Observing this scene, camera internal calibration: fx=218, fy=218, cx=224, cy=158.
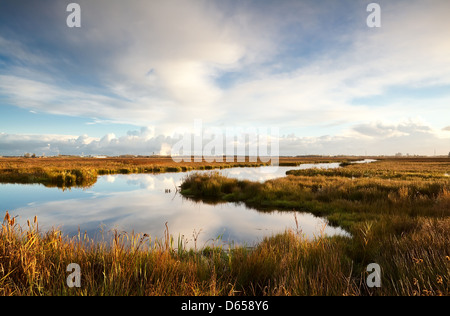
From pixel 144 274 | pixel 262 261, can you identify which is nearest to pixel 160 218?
pixel 262 261

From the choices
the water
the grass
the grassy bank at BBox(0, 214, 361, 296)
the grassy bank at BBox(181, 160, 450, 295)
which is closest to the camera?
the grassy bank at BBox(0, 214, 361, 296)

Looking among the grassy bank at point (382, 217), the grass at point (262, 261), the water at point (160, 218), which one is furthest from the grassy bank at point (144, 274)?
the water at point (160, 218)

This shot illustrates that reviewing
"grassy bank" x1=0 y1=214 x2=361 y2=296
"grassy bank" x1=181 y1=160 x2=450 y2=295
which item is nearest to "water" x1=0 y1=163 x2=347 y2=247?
"grassy bank" x1=181 y1=160 x2=450 y2=295

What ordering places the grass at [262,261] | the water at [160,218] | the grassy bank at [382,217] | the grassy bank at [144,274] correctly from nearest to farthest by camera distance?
the grassy bank at [144,274], the grass at [262,261], the grassy bank at [382,217], the water at [160,218]

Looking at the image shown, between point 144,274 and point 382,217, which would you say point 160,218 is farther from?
point 382,217

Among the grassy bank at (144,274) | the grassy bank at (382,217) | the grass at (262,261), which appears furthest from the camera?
the grassy bank at (382,217)

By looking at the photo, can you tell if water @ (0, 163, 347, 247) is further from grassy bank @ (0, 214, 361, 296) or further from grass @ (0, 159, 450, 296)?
grassy bank @ (0, 214, 361, 296)

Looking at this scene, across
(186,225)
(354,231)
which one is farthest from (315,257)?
(186,225)

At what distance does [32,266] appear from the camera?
353 centimetres

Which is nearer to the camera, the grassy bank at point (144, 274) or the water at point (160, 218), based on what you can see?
the grassy bank at point (144, 274)

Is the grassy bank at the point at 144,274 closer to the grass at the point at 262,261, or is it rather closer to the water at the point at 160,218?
the grass at the point at 262,261
